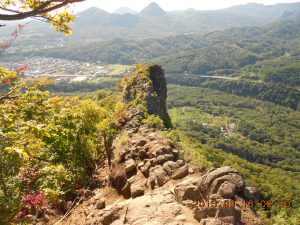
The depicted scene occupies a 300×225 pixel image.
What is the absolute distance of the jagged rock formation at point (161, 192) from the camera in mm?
8555

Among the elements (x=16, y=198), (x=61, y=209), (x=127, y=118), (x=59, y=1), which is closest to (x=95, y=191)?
(x=61, y=209)

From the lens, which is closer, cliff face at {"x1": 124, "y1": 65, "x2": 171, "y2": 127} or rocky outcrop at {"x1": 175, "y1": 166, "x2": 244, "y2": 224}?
rocky outcrop at {"x1": 175, "y1": 166, "x2": 244, "y2": 224}

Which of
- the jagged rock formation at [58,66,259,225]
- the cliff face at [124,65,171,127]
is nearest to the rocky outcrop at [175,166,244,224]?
the jagged rock formation at [58,66,259,225]

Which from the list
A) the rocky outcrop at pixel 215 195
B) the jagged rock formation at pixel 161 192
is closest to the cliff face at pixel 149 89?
the jagged rock formation at pixel 161 192

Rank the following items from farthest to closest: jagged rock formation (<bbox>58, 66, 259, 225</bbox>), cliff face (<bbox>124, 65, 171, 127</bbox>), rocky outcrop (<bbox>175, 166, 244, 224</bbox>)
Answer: cliff face (<bbox>124, 65, 171, 127</bbox>) → jagged rock formation (<bbox>58, 66, 259, 225</bbox>) → rocky outcrop (<bbox>175, 166, 244, 224</bbox>)

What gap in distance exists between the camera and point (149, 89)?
28.6 meters

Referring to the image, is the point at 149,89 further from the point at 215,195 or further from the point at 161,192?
the point at 215,195

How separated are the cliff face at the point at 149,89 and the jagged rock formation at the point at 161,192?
9.96 m

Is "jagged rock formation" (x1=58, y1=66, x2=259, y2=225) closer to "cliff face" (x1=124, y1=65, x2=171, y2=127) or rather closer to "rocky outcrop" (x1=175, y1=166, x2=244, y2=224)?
"rocky outcrop" (x1=175, y1=166, x2=244, y2=224)

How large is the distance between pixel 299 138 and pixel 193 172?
173 m

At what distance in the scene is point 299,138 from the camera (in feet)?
538

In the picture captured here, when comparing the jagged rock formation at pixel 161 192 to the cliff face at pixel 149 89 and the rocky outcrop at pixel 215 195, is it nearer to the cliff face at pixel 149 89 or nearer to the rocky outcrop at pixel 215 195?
the rocky outcrop at pixel 215 195

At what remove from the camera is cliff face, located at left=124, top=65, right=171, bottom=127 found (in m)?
26.5

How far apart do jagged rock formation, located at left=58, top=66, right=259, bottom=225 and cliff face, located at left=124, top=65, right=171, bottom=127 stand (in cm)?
996
